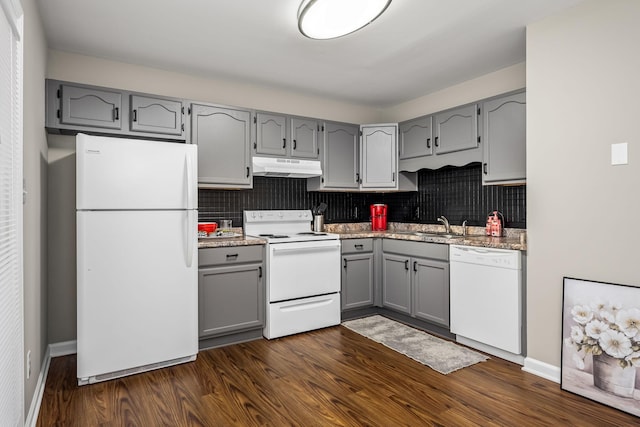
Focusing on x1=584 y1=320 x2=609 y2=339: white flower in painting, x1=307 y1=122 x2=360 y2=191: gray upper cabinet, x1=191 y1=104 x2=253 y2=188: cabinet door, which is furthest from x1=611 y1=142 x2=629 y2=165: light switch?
x1=191 y1=104 x2=253 y2=188: cabinet door

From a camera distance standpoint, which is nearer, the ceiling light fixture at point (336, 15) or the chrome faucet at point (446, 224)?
the ceiling light fixture at point (336, 15)

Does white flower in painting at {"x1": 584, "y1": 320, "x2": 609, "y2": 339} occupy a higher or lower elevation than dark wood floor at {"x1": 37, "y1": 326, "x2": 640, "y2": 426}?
higher

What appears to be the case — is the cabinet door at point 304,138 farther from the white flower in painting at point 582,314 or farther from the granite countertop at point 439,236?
the white flower in painting at point 582,314

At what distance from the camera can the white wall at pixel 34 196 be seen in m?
2.05

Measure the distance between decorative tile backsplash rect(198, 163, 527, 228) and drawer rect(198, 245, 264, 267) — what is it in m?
0.63

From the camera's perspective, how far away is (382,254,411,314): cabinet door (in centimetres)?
376

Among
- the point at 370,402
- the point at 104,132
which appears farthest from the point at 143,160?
the point at 370,402

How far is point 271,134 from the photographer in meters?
3.79

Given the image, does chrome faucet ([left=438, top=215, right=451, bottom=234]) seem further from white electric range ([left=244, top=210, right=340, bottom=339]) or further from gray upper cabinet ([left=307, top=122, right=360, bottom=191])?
white electric range ([left=244, top=210, right=340, bottom=339])

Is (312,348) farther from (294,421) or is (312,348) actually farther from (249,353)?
(294,421)

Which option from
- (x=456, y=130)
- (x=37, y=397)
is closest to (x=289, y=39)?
(x=456, y=130)

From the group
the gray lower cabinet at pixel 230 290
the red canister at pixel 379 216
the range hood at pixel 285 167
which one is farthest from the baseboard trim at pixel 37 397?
the red canister at pixel 379 216

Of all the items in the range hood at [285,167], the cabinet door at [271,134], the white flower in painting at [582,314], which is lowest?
the white flower in painting at [582,314]

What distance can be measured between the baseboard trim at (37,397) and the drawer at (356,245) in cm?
260
